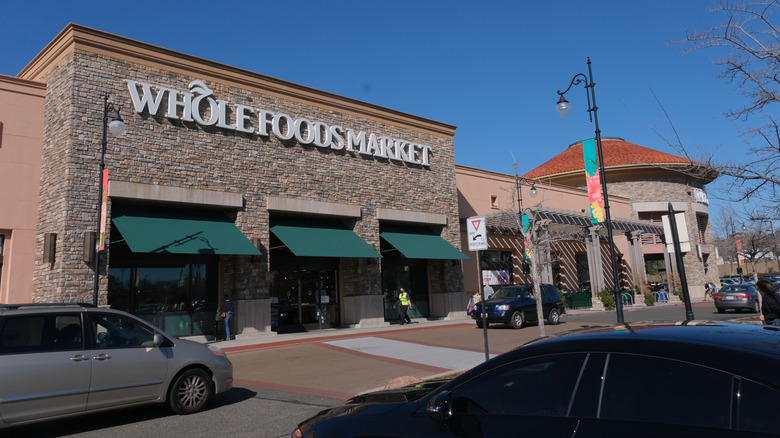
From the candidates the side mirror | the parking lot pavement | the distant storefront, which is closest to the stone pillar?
the distant storefront

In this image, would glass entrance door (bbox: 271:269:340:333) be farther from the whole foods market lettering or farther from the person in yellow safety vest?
the whole foods market lettering

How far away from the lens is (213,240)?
682 inches

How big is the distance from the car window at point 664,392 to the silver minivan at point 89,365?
6.60 meters

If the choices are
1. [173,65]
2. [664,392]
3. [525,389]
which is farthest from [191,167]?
[664,392]

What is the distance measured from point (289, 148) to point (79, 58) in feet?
25.3

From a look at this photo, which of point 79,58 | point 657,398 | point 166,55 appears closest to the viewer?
point 657,398

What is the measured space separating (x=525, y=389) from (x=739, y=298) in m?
28.4

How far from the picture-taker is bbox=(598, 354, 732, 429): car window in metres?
2.40

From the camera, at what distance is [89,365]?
681 centimetres

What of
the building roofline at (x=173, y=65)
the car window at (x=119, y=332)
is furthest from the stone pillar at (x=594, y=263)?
the car window at (x=119, y=332)

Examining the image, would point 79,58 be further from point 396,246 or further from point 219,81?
point 396,246

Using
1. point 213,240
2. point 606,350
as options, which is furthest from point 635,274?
point 606,350

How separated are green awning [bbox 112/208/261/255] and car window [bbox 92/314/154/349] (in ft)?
27.1

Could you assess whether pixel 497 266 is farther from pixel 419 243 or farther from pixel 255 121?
pixel 255 121
